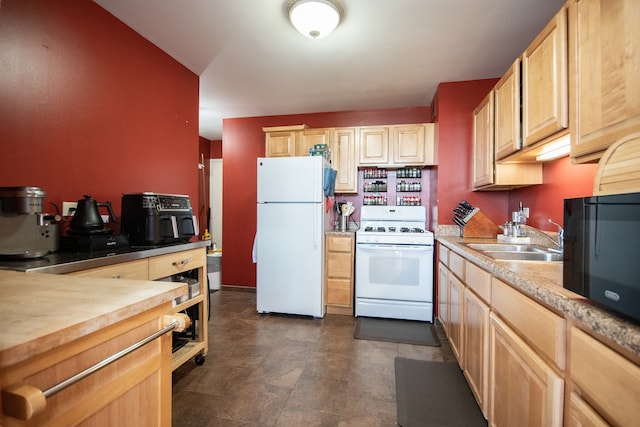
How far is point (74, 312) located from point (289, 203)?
8.12 ft

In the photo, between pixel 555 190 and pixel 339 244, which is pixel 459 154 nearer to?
pixel 555 190

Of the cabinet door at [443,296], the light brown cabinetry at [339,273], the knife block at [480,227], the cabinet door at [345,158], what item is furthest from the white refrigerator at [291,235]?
the knife block at [480,227]

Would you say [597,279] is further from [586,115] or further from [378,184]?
[378,184]

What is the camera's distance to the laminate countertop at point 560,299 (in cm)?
60

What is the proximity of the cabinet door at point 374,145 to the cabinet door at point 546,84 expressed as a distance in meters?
1.70

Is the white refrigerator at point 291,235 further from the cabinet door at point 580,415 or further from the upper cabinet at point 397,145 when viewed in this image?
the cabinet door at point 580,415

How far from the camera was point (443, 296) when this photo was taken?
2594 millimetres

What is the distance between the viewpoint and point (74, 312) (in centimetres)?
60

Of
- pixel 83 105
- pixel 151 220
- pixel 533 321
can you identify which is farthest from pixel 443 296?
pixel 83 105

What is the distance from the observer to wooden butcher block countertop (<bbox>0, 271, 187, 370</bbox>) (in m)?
0.48

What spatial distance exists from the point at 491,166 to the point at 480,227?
2.20 feet

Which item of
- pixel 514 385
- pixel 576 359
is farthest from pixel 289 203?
pixel 576 359

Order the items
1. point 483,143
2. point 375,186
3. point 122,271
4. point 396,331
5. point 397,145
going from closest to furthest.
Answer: point 122,271, point 483,143, point 396,331, point 397,145, point 375,186

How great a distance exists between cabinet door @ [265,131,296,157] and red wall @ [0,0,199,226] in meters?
1.31
